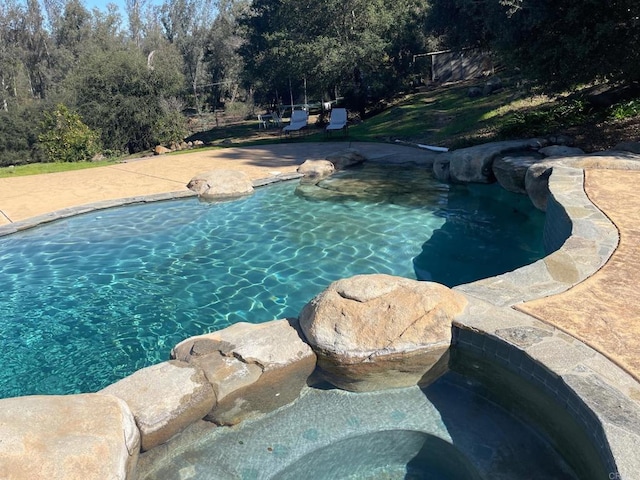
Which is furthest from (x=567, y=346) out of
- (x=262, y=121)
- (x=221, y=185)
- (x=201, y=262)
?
(x=262, y=121)

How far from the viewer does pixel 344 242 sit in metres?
Answer: 7.37

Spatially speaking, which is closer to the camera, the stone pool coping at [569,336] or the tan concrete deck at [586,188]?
the stone pool coping at [569,336]

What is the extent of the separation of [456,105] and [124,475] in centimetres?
1803

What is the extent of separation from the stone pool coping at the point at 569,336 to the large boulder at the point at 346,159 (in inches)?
270

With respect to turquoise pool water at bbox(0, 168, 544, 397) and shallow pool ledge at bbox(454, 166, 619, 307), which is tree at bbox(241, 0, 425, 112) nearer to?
turquoise pool water at bbox(0, 168, 544, 397)

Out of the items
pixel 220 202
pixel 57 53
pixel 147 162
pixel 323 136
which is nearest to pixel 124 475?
pixel 220 202

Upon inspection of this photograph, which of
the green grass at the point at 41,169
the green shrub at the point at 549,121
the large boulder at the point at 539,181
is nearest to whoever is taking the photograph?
the large boulder at the point at 539,181

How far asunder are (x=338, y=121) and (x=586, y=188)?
11.6 meters

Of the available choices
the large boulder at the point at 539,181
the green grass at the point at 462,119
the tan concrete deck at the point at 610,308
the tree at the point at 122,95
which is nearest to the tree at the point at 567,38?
the green grass at the point at 462,119

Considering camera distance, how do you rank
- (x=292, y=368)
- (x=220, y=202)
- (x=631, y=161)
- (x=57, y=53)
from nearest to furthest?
(x=292, y=368) → (x=631, y=161) → (x=220, y=202) → (x=57, y=53)

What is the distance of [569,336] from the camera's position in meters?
3.39

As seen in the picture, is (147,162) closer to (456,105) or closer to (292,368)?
(456,105)

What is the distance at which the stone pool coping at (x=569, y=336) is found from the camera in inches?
102

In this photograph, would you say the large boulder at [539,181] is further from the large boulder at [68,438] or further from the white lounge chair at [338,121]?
the white lounge chair at [338,121]
